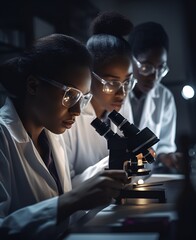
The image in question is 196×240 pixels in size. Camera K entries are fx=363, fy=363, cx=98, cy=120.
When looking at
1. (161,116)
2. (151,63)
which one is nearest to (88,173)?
(151,63)

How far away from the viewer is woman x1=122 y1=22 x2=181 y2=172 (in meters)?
2.97

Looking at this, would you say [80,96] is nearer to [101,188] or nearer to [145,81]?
[101,188]

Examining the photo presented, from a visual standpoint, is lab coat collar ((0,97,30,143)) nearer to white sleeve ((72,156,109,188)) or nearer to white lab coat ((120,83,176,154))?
white sleeve ((72,156,109,188))

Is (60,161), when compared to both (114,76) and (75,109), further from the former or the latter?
(114,76)

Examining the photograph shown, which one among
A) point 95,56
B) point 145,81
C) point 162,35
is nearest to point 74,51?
point 95,56

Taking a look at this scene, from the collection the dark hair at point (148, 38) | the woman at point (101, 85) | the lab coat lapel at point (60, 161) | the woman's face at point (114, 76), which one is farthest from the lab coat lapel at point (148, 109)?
the lab coat lapel at point (60, 161)

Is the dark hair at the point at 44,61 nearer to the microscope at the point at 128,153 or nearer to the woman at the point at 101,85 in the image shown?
the microscope at the point at 128,153

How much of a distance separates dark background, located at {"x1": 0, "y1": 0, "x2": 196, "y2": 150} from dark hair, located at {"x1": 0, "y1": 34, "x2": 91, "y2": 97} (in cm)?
24

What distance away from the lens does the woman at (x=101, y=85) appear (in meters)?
2.36

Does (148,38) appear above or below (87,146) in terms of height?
above

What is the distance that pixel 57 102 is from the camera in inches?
70.2

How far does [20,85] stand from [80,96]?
32cm

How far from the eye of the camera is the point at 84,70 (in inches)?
72.1

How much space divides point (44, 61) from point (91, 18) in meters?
1.70
